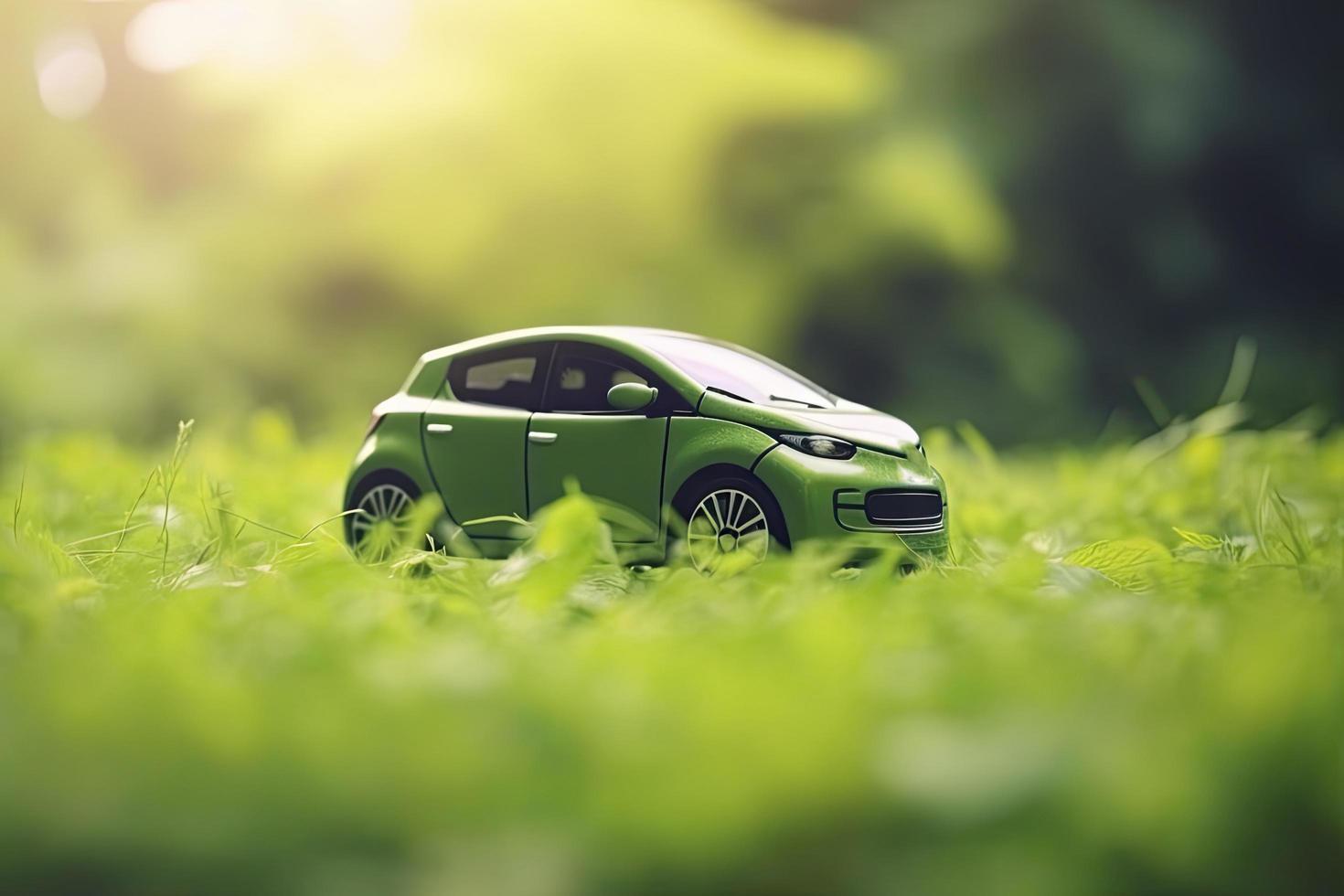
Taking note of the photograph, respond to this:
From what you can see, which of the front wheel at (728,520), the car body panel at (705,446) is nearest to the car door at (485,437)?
the car body panel at (705,446)

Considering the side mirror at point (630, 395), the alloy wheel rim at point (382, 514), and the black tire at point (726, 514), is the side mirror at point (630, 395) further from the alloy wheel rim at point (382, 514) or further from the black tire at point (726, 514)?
the alloy wheel rim at point (382, 514)

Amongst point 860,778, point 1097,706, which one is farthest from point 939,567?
point 860,778

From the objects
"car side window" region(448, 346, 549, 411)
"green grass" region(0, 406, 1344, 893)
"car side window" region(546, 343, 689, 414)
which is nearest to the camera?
"green grass" region(0, 406, 1344, 893)

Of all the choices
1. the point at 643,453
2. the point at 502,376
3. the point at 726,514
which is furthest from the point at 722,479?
the point at 502,376

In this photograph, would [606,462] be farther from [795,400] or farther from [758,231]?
[758,231]

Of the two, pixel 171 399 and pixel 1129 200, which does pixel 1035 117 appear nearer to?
pixel 1129 200

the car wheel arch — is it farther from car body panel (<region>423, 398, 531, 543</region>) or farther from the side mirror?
car body panel (<region>423, 398, 531, 543</region>)

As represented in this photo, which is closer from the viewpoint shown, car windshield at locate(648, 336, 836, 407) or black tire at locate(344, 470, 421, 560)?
car windshield at locate(648, 336, 836, 407)

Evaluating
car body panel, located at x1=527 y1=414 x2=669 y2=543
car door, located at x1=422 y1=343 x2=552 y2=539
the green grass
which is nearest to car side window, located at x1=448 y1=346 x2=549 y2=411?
car door, located at x1=422 y1=343 x2=552 y2=539
